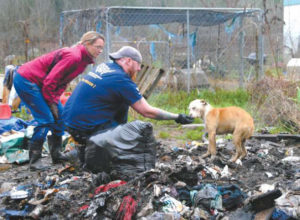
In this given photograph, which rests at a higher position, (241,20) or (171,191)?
(241,20)

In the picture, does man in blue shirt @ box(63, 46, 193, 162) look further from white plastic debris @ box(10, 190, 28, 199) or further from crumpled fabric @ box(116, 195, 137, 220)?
crumpled fabric @ box(116, 195, 137, 220)

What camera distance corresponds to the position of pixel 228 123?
279 inches

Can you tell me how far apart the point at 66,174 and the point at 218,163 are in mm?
2408

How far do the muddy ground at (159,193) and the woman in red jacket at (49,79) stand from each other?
78 cm

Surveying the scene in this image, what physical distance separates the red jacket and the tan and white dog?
2240mm

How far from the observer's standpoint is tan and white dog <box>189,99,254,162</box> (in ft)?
22.5

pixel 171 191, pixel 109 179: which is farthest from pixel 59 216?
pixel 171 191

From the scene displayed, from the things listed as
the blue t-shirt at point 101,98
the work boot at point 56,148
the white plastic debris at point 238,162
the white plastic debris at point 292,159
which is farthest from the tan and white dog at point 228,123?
the work boot at point 56,148

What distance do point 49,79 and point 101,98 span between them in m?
1.34

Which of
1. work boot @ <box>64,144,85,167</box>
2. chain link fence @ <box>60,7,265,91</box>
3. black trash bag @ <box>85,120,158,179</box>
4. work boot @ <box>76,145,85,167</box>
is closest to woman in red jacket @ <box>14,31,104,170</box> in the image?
work boot @ <box>64,144,85,167</box>

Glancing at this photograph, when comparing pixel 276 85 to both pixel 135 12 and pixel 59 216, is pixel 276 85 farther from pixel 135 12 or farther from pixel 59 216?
pixel 59 216

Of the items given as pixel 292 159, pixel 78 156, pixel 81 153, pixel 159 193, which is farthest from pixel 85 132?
pixel 292 159

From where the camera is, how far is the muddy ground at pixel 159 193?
4.24 meters

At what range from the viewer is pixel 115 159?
487 cm
